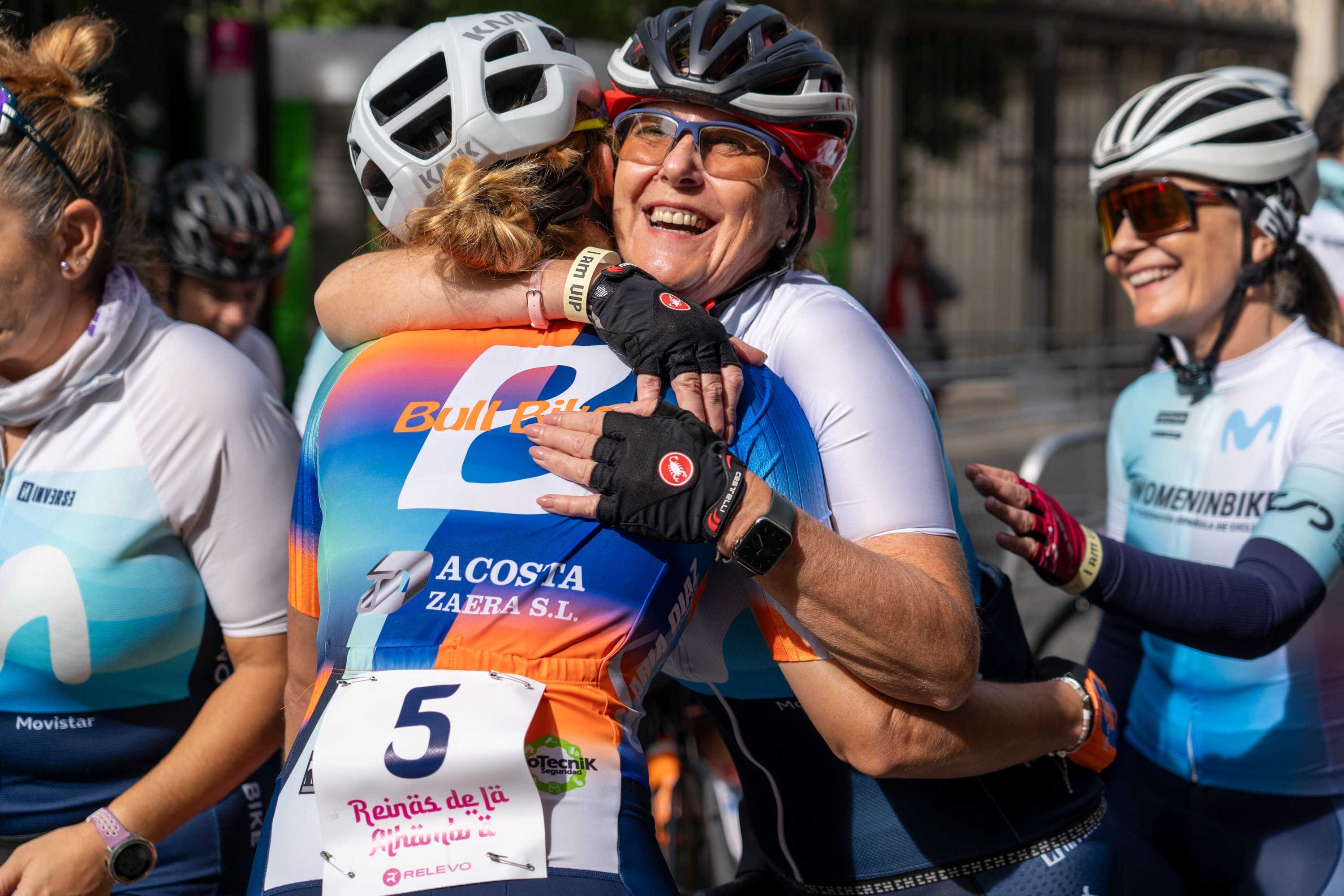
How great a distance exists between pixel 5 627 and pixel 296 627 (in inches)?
26.6

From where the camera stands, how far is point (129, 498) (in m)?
2.48

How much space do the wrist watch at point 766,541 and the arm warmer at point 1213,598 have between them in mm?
1119

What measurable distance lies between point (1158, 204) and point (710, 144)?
5.26 feet

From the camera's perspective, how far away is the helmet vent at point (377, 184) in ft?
7.88

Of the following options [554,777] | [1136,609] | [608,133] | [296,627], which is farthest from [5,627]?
[1136,609]

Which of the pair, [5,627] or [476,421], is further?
[5,627]

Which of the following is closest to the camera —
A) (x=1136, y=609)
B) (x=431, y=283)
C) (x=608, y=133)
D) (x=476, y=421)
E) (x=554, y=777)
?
(x=554, y=777)

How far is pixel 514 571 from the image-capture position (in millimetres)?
1763

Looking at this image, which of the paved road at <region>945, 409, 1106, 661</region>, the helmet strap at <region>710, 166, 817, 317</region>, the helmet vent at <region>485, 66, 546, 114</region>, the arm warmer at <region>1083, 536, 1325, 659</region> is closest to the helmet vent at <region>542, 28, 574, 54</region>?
the helmet vent at <region>485, 66, 546, 114</region>

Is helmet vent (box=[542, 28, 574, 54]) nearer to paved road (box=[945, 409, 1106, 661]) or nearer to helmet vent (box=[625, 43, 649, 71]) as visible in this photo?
helmet vent (box=[625, 43, 649, 71])

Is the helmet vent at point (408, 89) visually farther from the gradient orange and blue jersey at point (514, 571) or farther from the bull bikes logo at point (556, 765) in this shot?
the bull bikes logo at point (556, 765)

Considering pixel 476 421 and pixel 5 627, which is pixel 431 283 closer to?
pixel 476 421

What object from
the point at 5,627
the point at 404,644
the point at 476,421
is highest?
the point at 476,421

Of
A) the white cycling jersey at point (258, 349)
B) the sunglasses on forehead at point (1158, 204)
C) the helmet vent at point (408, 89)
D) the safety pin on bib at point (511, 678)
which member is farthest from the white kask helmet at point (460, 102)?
the white cycling jersey at point (258, 349)
